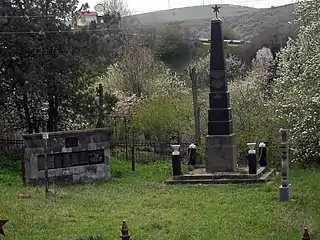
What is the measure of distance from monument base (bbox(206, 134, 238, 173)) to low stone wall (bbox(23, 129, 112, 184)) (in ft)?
11.6

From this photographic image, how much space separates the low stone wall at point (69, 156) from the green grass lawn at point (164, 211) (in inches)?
32.2

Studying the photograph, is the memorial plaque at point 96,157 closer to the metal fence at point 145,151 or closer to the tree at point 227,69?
the metal fence at point 145,151

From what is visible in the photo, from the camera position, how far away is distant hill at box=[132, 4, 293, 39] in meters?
34.0

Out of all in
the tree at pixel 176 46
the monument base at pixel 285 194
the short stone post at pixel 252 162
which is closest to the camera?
the monument base at pixel 285 194

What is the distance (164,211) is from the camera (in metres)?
15.7

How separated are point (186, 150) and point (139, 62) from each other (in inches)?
525

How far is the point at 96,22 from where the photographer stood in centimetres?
3042

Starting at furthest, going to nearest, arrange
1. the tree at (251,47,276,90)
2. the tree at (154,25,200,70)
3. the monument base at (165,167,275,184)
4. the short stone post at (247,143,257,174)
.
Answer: the tree at (251,47,276,90) < the tree at (154,25,200,70) < the short stone post at (247,143,257,174) < the monument base at (165,167,275,184)

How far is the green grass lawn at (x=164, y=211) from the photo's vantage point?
508 inches

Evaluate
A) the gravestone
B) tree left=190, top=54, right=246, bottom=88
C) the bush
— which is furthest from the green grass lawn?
tree left=190, top=54, right=246, bottom=88

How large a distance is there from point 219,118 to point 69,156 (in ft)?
17.6

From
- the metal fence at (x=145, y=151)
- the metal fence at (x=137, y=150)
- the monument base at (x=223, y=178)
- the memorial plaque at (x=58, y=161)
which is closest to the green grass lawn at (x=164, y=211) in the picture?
the monument base at (x=223, y=178)

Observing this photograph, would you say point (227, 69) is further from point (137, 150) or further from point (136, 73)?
point (137, 150)

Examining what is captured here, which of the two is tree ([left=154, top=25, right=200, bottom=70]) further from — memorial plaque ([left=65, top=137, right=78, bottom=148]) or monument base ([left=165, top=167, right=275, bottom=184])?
monument base ([left=165, top=167, right=275, bottom=184])
